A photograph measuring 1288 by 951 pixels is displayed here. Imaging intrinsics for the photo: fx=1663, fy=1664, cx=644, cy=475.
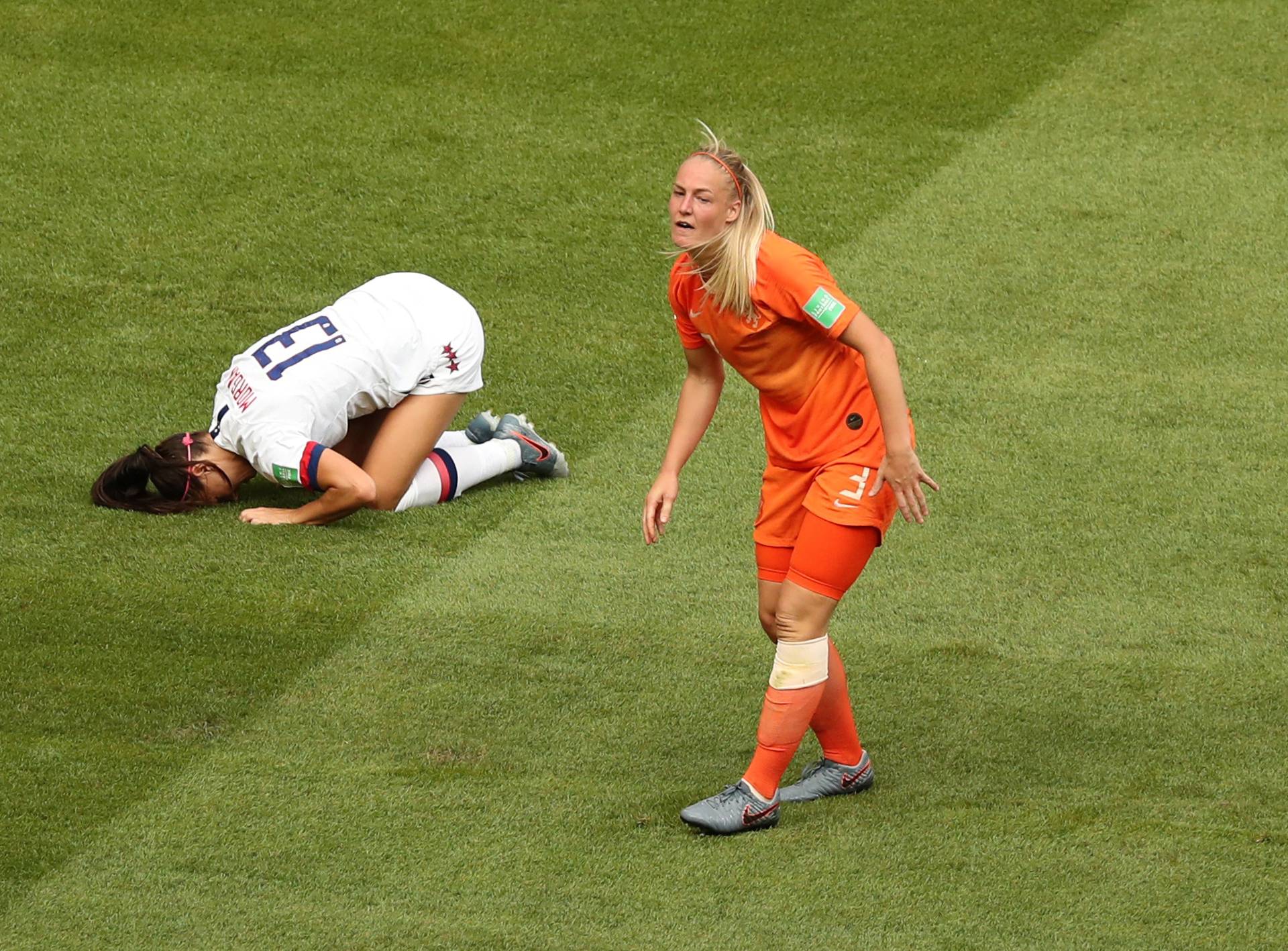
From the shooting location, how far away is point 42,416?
259 inches

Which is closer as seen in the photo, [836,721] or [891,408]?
[891,408]

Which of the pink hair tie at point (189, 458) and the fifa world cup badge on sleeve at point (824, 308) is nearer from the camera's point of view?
the fifa world cup badge on sleeve at point (824, 308)

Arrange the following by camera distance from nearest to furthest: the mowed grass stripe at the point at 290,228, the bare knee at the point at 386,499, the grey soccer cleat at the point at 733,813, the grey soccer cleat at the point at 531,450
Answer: the grey soccer cleat at the point at 733,813 → the mowed grass stripe at the point at 290,228 → the bare knee at the point at 386,499 → the grey soccer cleat at the point at 531,450

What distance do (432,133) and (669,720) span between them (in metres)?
5.29

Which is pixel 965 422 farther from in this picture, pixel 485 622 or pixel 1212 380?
pixel 485 622

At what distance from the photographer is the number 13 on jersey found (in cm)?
578

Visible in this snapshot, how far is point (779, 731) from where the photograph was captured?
3.98 m

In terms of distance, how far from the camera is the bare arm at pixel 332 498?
5.58 meters

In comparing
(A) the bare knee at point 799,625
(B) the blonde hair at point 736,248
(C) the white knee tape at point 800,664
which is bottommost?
(C) the white knee tape at point 800,664

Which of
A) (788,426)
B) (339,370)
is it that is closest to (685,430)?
(788,426)

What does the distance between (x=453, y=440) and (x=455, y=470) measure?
0.77 ft

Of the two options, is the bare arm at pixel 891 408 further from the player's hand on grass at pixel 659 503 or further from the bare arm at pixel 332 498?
the bare arm at pixel 332 498

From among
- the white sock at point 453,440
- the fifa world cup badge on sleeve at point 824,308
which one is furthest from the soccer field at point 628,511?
the fifa world cup badge on sleeve at point 824,308

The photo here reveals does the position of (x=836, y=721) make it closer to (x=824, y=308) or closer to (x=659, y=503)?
(x=659, y=503)
